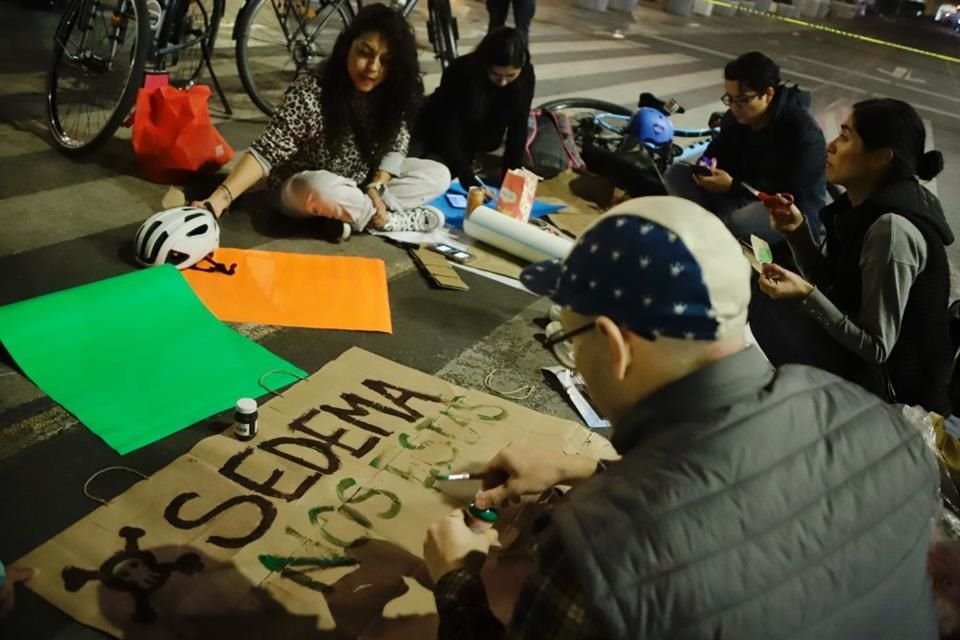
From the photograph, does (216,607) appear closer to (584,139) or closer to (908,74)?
(584,139)

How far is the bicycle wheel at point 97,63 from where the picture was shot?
336cm

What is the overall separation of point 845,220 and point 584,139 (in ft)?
7.95

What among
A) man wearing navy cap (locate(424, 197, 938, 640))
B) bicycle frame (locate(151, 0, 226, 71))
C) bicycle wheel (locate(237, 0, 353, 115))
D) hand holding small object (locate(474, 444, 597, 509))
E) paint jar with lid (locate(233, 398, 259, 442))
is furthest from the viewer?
bicycle wheel (locate(237, 0, 353, 115))

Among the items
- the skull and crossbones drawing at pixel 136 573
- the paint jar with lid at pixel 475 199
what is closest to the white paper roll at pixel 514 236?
the paint jar with lid at pixel 475 199

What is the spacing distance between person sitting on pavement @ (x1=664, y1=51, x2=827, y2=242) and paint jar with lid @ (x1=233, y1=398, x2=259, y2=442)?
242 centimetres

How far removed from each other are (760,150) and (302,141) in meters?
1.94

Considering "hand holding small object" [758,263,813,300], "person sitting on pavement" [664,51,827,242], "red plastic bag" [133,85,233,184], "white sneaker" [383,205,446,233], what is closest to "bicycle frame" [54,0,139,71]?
"red plastic bag" [133,85,233,184]

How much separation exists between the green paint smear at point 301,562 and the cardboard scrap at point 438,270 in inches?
58.4

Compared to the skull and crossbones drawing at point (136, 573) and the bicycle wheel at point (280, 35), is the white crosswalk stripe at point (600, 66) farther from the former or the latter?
the skull and crossbones drawing at point (136, 573)

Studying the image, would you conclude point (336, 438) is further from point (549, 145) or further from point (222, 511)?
point (549, 145)

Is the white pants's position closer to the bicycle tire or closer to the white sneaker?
the white sneaker

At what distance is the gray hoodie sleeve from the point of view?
2285 mm

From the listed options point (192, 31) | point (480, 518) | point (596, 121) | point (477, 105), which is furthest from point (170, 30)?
point (480, 518)

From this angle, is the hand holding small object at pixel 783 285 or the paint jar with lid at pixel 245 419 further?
the hand holding small object at pixel 783 285
